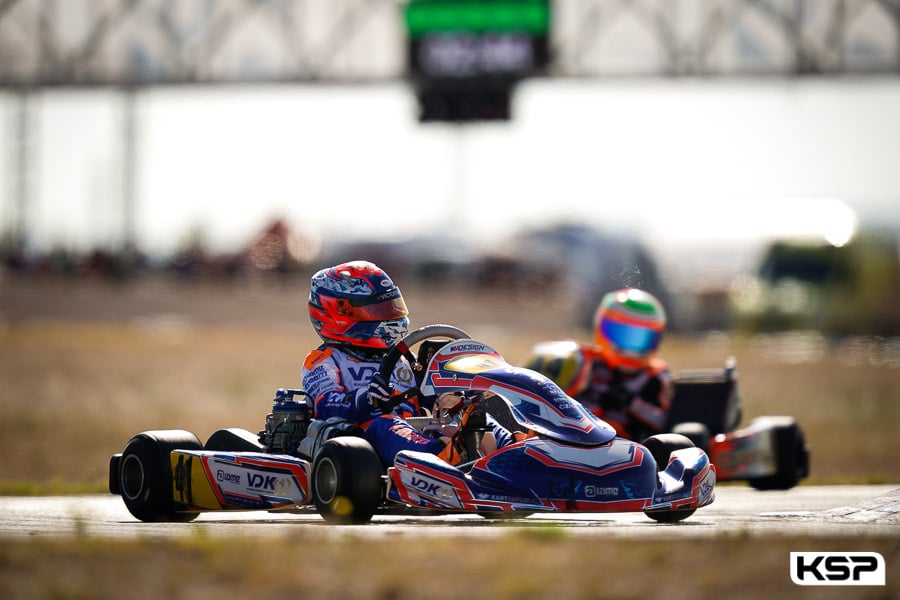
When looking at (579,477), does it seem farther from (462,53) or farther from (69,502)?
(462,53)

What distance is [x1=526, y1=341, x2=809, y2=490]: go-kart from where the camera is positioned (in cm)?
1250

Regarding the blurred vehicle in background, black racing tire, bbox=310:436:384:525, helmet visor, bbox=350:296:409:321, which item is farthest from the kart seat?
the blurred vehicle in background

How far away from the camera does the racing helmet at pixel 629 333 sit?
41.6 ft

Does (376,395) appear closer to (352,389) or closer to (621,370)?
(352,389)

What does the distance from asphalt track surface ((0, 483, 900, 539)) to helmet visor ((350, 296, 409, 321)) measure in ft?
3.68

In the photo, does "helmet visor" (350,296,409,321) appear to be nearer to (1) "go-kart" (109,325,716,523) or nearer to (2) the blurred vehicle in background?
(1) "go-kart" (109,325,716,523)

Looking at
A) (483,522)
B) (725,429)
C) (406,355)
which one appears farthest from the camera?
(725,429)

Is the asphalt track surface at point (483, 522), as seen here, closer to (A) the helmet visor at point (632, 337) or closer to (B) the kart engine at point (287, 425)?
(B) the kart engine at point (287, 425)

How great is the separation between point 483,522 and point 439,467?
62 centimetres

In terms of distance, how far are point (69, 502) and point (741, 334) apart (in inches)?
1291

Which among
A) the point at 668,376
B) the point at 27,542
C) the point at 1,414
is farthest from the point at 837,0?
the point at 27,542

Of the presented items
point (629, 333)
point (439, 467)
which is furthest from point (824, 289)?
point (439, 467)

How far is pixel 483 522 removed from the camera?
28.2 feet

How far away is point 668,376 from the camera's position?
12.9 m
